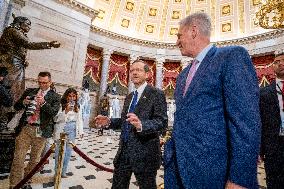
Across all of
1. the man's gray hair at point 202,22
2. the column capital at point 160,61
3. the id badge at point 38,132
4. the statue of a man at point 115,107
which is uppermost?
the column capital at point 160,61

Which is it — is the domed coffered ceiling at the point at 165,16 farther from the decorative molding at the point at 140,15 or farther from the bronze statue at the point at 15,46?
the bronze statue at the point at 15,46

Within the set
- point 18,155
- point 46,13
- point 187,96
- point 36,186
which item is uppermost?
point 46,13

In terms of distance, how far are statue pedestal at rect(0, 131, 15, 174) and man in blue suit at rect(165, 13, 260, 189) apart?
13.6ft

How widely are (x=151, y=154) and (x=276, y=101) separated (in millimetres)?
1971

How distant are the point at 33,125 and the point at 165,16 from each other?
20.4 metres

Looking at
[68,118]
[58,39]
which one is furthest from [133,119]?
[58,39]

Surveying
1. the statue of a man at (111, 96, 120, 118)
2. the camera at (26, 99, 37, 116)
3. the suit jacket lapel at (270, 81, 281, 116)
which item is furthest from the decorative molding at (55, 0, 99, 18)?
the suit jacket lapel at (270, 81, 281, 116)

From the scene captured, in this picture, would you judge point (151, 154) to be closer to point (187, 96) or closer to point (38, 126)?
point (187, 96)

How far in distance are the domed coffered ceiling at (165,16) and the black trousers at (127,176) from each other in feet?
61.5

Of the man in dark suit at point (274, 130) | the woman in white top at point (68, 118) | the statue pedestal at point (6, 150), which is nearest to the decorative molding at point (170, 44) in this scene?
the woman in white top at point (68, 118)

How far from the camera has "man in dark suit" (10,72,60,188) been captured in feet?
11.9

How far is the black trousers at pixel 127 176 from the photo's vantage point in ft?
8.02

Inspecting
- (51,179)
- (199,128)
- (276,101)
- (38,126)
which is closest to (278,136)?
(276,101)

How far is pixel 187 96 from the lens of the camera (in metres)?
1.49
